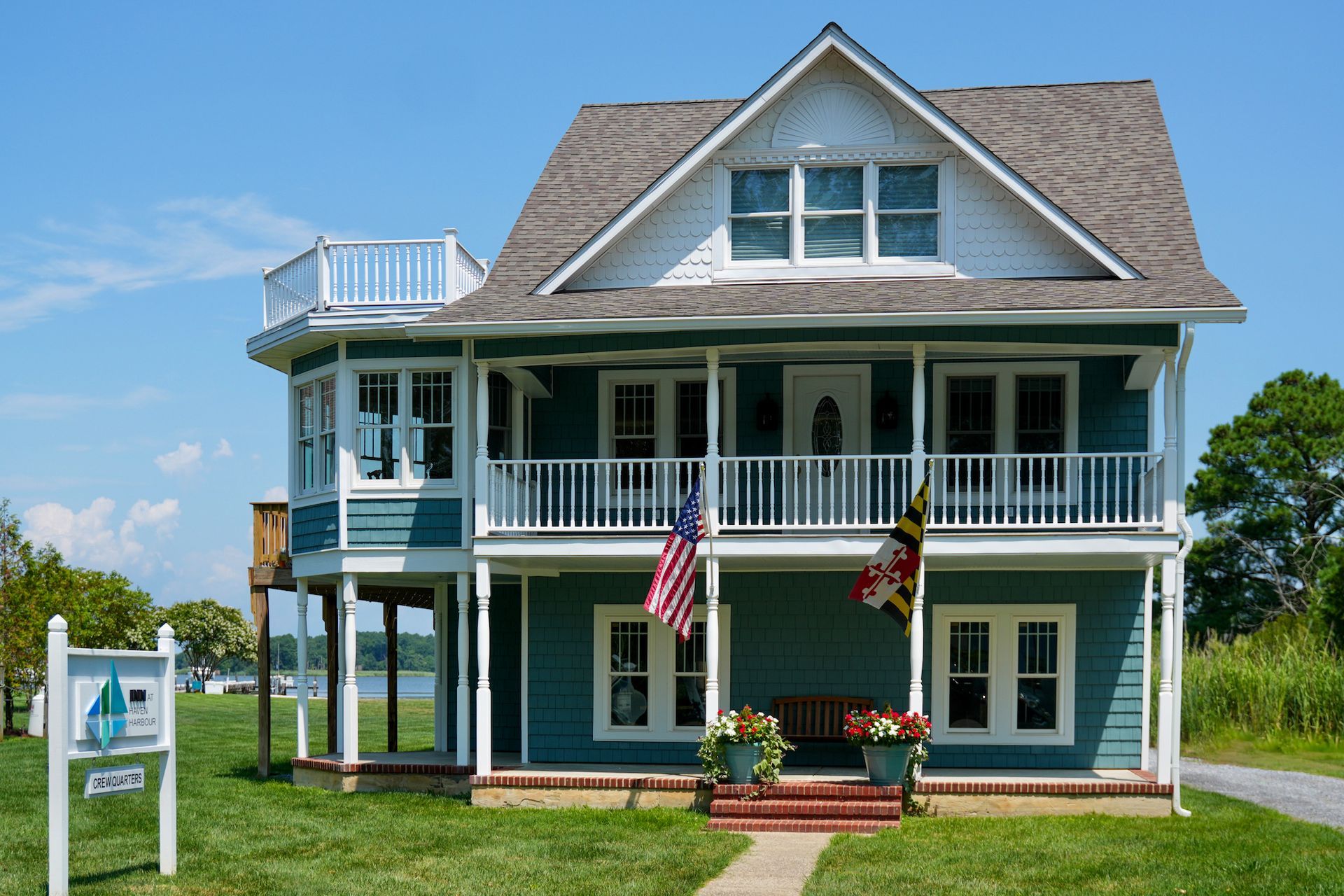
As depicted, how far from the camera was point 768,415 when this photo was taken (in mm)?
18766

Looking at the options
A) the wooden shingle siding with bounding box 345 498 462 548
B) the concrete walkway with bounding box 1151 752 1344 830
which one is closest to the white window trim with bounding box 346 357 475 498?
the wooden shingle siding with bounding box 345 498 462 548

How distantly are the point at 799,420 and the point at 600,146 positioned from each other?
5797 mm

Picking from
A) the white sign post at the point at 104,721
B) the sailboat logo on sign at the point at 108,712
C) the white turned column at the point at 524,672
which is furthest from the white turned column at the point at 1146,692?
the sailboat logo on sign at the point at 108,712

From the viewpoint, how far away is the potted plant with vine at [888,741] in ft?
51.4

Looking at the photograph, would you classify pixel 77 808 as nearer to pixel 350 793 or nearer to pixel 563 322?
pixel 350 793

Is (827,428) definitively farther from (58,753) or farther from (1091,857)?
(58,753)

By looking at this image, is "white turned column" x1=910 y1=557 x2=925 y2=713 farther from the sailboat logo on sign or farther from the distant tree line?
the distant tree line

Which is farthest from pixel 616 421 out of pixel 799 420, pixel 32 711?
pixel 32 711

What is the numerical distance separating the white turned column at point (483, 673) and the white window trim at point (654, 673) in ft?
6.42

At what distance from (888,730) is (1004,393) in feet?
16.7

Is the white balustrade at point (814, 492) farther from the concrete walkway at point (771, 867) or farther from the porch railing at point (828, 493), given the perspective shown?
the concrete walkway at point (771, 867)

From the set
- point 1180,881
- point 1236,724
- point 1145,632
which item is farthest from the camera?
point 1236,724

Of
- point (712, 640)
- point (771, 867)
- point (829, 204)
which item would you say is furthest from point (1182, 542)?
point (771, 867)

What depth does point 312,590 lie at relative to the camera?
21.8 m
